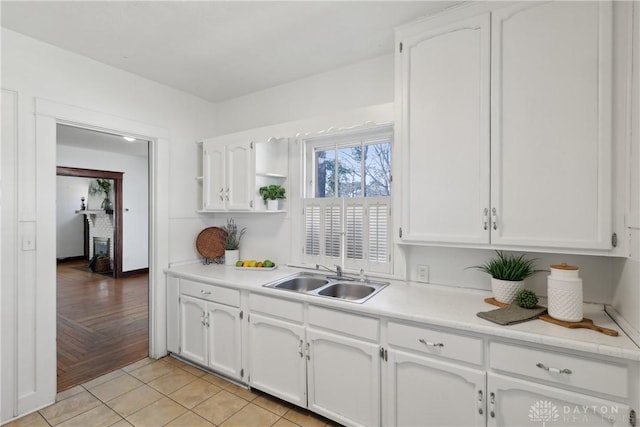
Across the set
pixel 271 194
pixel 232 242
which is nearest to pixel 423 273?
pixel 271 194

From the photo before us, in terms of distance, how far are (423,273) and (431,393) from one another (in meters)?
0.78

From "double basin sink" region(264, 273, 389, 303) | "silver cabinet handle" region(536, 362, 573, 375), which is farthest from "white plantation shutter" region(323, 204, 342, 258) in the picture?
"silver cabinet handle" region(536, 362, 573, 375)

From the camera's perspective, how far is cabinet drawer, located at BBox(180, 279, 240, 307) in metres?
2.26

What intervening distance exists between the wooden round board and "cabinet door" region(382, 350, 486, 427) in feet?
6.75

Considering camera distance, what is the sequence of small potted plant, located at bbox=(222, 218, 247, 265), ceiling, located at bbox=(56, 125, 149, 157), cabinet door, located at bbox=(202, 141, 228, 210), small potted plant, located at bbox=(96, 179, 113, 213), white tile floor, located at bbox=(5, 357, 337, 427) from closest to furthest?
white tile floor, located at bbox=(5, 357, 337, 427) → cabinet door, located at bbox=(202, 141, 228, 210) → small potted plant, located at bbox=(222, 218, 247, 265) → ceiling, located at bbox=(56, 125, 149, 157) → small potted plant, located at bbox=(96, 179, 113, 213)

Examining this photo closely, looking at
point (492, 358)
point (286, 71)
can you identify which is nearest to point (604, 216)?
point (492, 358)

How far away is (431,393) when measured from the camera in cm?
153

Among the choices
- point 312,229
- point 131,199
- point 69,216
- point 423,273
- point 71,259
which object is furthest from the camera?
point 71,259

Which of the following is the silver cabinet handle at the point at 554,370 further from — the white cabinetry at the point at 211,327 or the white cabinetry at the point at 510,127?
the white cabinetry at the point at 211,327

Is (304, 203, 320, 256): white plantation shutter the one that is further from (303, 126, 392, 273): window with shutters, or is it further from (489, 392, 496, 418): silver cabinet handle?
(489, 392, 496, 418): silver cabinet handle

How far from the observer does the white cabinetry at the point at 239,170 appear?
8.62 feet

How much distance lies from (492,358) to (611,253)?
0.73 metres

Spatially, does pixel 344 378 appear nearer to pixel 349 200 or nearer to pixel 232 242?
pixel 349 200

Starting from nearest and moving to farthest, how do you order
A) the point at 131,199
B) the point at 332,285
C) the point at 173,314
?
the point at 332,285
the point at 173,314
the point at 131,199
